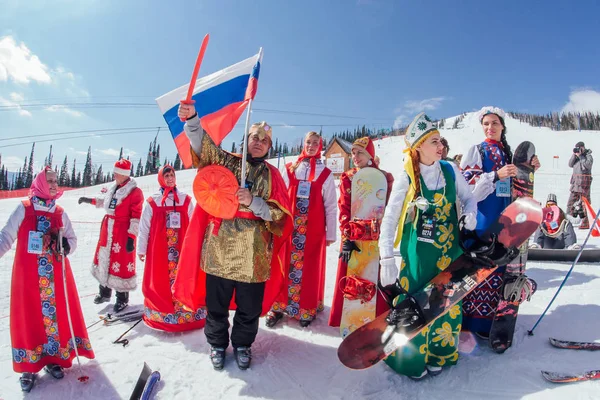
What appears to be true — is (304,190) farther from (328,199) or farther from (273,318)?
(273,318)

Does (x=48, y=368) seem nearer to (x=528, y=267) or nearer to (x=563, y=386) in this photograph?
(x=563, y=386)

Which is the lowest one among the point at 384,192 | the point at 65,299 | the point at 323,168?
the point at 65,299

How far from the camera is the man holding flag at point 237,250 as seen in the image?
110 inches

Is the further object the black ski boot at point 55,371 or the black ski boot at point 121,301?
the black ski boot at point 121,301

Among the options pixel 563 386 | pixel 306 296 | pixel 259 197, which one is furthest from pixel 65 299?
pixel 563 386

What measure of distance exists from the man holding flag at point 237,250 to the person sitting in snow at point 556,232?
6.04 metres

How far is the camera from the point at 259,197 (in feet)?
9.15

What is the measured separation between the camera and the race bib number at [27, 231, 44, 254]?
276cm

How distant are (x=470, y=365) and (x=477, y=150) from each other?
1953 millimetres

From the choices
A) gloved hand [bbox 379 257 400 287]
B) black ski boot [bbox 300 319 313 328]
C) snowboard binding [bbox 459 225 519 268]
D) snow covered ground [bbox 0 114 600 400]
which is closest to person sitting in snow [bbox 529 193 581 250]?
snow covered ground [bbox 0 114 600 400]

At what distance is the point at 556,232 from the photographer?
6582 mm

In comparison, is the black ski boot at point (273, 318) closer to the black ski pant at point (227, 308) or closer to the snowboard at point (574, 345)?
the black ski pant at point (227, 308)

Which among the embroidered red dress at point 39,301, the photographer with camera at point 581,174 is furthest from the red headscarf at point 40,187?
the photographer with camera at point 581,174

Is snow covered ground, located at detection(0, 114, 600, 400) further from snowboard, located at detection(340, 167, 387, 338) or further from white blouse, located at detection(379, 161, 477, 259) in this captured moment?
white blouse, located at detection(379, 161, 477, 259)
